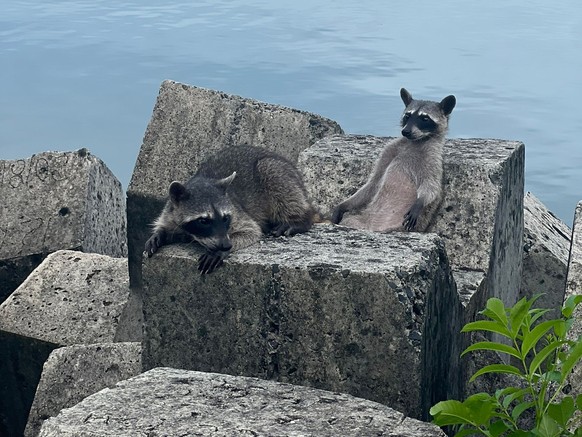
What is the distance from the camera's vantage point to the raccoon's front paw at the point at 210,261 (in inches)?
247

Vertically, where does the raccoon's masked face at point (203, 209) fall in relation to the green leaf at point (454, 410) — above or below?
above

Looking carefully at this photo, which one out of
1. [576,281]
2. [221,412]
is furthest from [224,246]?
[576,281]

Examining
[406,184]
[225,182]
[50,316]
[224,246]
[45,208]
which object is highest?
[225,182]

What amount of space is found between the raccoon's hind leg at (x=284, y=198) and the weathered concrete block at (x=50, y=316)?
93.9 inches

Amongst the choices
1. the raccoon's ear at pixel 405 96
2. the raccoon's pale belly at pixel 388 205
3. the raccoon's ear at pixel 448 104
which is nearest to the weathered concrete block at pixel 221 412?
the raccoon's pale belly at pixel 388 205

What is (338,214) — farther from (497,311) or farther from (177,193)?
(497,311)

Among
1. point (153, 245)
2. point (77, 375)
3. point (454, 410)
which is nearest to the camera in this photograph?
point (454, 410)

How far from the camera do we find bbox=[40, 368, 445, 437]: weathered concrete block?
493cm

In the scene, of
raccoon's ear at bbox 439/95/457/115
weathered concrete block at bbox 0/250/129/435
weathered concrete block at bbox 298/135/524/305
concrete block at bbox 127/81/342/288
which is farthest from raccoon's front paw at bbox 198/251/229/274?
concrete block at bbox 127/81/342/288

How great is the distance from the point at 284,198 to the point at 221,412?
271cm

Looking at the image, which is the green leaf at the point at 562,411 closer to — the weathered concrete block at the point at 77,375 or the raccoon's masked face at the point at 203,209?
the raccoon's masked face at the point at 203,209

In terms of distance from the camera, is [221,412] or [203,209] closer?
[221,412]

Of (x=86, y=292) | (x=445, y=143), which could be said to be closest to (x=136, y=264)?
(x=86, y=292)

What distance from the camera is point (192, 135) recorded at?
10.4m
